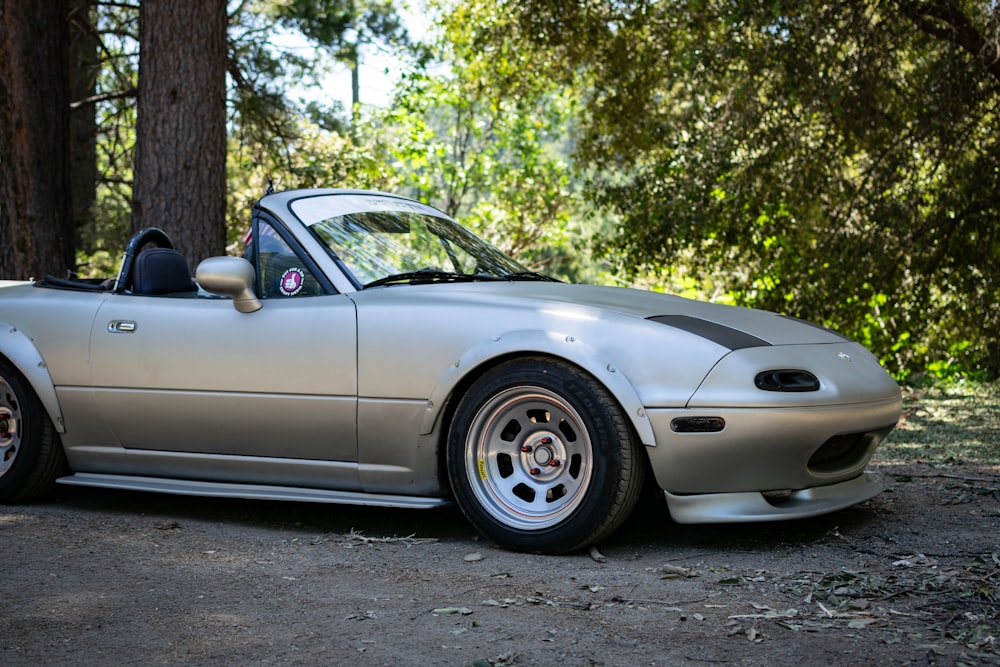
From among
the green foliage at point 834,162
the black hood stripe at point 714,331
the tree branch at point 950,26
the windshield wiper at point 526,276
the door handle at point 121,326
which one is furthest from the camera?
the green foliage at point 834,162

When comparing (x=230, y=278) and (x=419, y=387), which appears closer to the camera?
(x=419, y=387)

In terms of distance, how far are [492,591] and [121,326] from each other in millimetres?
2513

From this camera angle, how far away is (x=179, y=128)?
27.0 feet

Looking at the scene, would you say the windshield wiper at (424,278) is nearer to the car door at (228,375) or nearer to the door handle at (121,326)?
the car door at (228,375)

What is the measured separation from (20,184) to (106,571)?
7.04 metres

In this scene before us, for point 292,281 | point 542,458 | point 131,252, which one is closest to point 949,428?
point 542,458

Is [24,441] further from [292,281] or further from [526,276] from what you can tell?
[526,276]

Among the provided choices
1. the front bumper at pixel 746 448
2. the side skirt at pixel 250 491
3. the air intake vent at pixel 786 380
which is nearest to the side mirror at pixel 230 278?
the side skirt at pixel 250 491

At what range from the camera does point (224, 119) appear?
857 cm

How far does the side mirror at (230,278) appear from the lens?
4684 mm

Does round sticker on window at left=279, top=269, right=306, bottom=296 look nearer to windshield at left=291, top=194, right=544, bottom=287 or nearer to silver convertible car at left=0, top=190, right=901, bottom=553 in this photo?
silver convertible car at left=0, top=190, right=901, bottom=553

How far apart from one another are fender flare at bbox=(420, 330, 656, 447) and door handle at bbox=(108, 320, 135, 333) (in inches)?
65.5

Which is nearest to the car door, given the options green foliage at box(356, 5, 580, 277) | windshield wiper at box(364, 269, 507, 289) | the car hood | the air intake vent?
windshield wiper at box(364, 269, 507, 289)

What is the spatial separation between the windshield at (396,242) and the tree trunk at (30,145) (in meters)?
5.85
